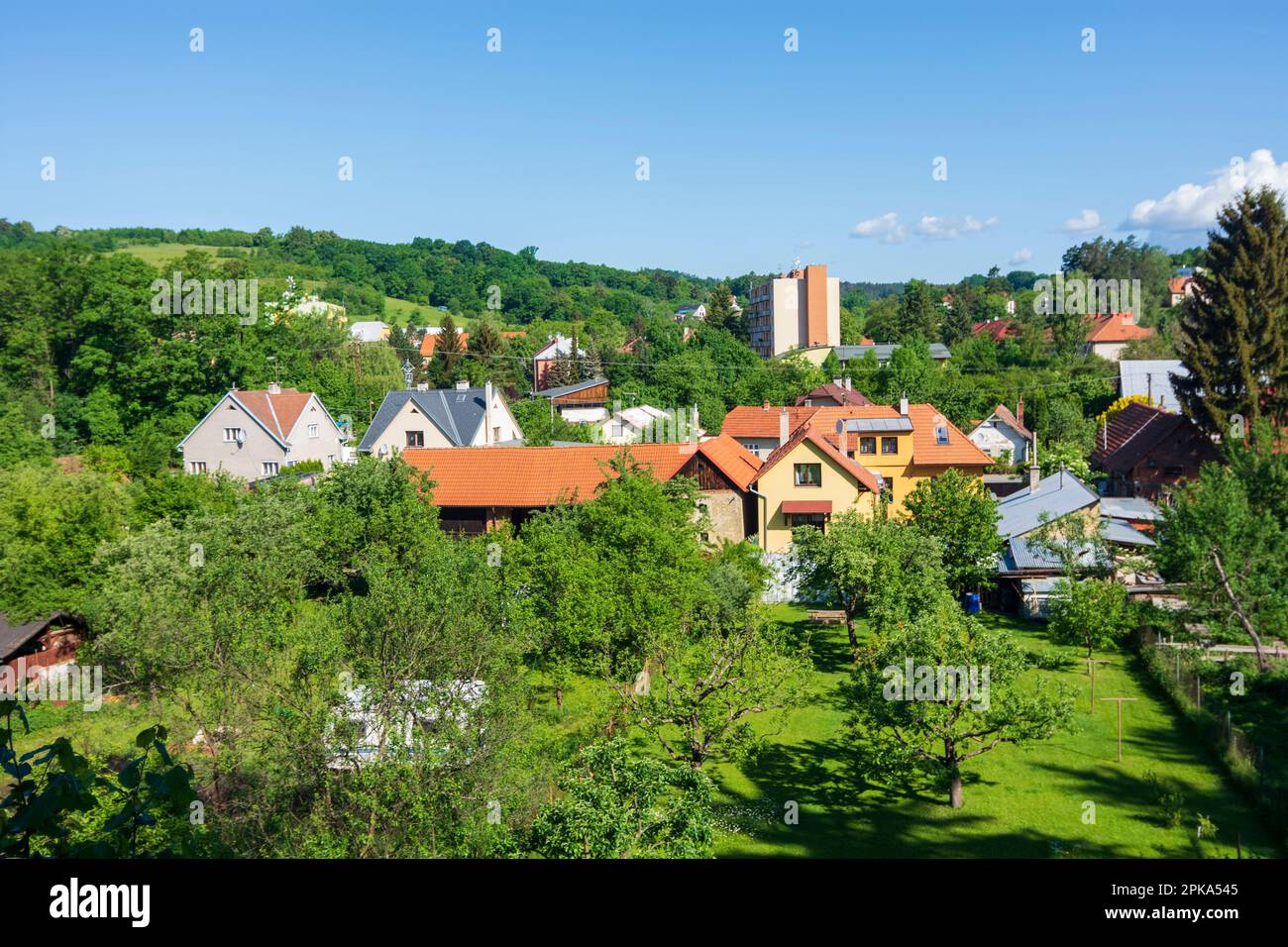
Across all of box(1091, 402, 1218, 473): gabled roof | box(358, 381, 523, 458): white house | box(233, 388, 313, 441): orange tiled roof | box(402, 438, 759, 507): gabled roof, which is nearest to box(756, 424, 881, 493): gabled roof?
box(402, 438, 759, 507): gabled roof

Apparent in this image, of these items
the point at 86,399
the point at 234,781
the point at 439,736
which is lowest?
the point at 234,781

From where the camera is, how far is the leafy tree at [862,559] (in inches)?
1072

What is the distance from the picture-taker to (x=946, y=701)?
18188 millimetres

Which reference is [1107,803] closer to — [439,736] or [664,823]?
[664,823]

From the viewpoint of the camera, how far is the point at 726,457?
39.8 metres

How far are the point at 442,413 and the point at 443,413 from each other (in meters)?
0.05

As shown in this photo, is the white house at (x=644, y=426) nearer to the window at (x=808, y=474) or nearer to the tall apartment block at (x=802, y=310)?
the window at (x=808, y=474)

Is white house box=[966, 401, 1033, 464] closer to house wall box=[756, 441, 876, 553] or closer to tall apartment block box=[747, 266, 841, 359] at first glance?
house wall box=[756, 441, 876, 553]

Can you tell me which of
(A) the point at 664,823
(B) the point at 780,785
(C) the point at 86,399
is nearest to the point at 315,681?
(A) the point at 664,823

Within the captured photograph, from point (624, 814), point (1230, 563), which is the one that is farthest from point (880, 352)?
point (624, 814)

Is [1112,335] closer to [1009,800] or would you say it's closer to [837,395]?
[837,395]

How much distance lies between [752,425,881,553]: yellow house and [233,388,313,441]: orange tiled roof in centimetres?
2389

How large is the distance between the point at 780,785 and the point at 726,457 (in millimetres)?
21727

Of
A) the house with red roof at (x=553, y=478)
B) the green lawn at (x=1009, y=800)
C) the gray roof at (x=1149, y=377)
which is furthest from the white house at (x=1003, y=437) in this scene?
the green lawn at (x=1009, y=800)
